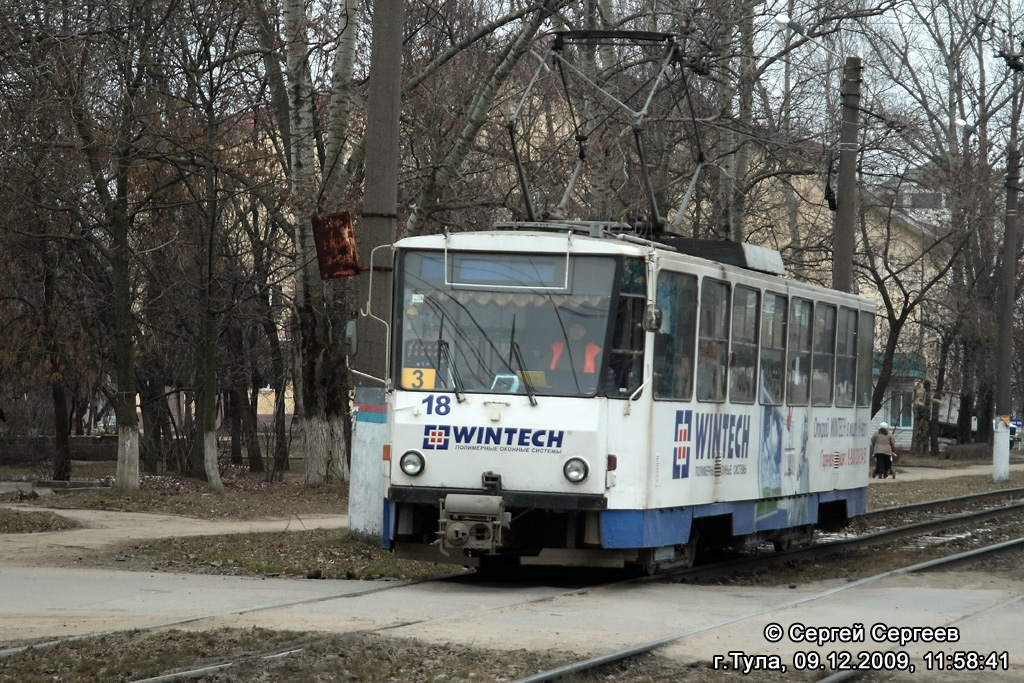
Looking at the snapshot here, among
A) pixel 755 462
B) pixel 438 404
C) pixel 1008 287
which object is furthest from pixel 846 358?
pixel 1008 287

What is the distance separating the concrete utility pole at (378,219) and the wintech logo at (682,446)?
9.58 feet

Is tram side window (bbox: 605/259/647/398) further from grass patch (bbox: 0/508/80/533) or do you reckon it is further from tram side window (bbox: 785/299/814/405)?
grass patch (bbox: 0/508/80/533)

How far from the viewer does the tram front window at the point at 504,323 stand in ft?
36.8

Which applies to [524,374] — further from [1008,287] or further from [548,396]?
[1008,287]

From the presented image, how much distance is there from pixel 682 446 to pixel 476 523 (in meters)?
2.12

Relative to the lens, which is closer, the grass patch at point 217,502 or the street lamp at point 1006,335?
the grass patch at point 217,502

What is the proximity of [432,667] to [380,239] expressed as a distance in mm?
6078

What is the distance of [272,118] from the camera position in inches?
1125

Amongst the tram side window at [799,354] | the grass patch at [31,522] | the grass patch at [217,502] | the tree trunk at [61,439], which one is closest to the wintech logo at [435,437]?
the tram side window at [799,354]

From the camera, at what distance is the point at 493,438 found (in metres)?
11.2

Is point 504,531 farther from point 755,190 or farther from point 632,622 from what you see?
point 755,190

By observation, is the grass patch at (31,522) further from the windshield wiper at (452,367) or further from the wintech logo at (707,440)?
the wintech logo at (707,440)

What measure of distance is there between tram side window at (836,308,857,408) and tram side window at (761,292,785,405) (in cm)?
181

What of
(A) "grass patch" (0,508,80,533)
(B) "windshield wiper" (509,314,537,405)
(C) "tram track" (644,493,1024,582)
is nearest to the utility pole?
(C) "tram track" (644,493,1024,582)
